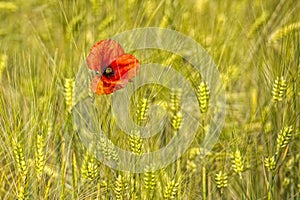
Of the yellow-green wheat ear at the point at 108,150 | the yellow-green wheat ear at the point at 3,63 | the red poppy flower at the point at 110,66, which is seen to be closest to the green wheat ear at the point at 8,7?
the yellow-green wheat ear at the point at 3,63

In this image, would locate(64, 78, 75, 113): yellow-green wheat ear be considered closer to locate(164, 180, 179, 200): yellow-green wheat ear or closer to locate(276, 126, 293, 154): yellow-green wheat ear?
locate(164, 180, 179, 200): yellow-green wheat ear

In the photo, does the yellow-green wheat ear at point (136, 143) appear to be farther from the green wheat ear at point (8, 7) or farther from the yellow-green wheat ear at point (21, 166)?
the green wheat ear at point (8, 7)

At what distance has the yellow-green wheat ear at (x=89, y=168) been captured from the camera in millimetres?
1332

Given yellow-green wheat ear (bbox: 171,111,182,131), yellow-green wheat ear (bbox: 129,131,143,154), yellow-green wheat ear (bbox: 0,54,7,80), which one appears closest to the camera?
yellow-green wheat ear (bbox: 129,131,143,154)

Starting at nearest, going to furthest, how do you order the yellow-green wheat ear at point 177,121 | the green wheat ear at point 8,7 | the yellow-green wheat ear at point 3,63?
the yellow-green wheat ear at point 177,121, the yellow-green wheat ear at point 3,63, the green wheat ear at point 8,7

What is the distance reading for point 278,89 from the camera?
1.42 meters

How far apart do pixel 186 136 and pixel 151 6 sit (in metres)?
0.50

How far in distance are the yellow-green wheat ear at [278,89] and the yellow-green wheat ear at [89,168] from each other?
334 mm

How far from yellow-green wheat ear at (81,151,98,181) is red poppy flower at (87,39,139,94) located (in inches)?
Answer: 4.6

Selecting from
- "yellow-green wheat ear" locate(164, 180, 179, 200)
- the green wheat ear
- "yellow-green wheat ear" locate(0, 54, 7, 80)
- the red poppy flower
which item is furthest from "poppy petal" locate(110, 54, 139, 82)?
the green wheat ear

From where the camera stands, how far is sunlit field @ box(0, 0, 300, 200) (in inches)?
52.9

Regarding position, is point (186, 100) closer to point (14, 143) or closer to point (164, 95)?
point (164, 95)

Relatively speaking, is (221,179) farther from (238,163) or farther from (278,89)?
(278,89)

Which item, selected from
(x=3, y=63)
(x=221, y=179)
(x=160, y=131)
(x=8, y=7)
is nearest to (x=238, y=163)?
(x=221, y=179)
